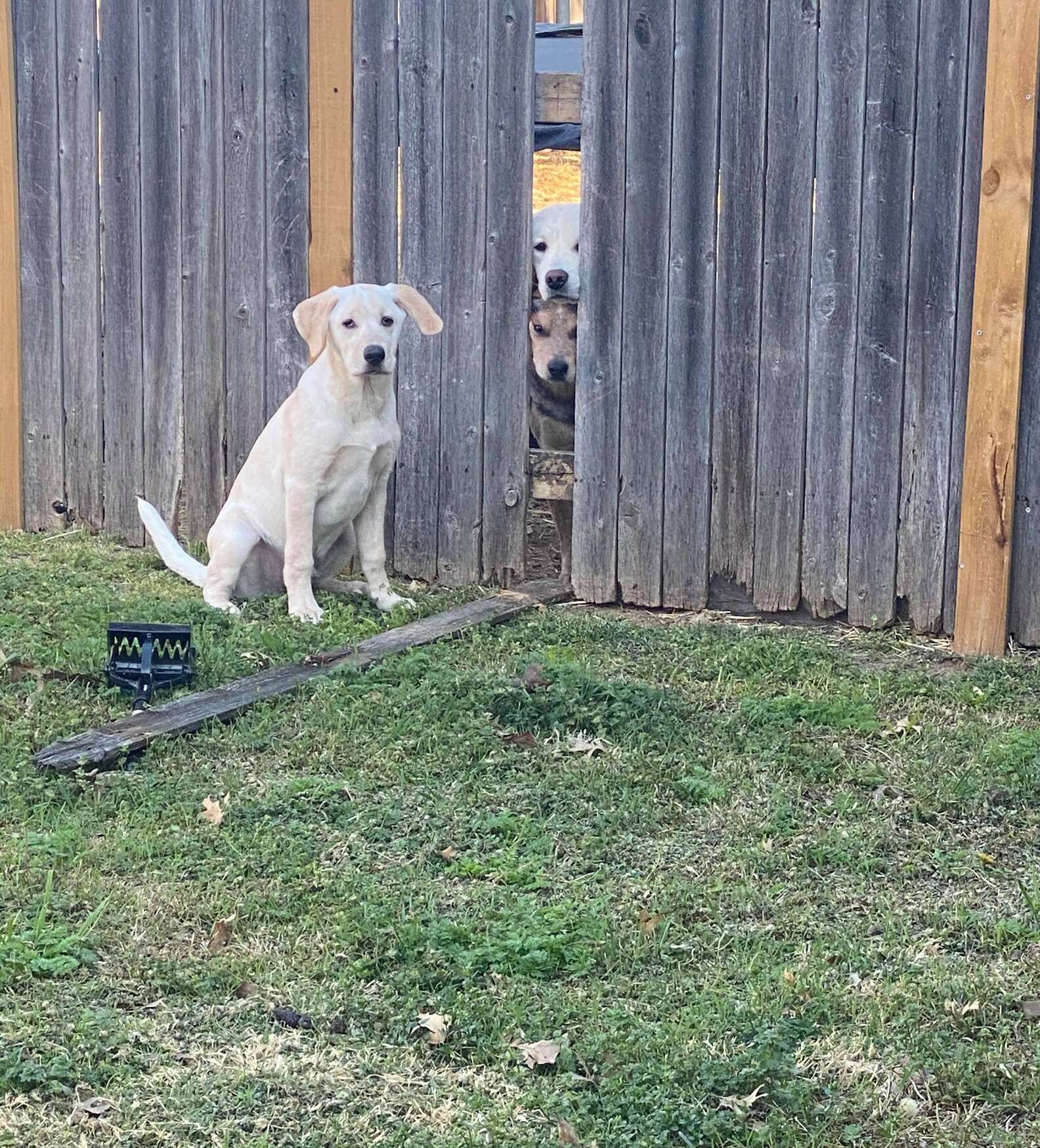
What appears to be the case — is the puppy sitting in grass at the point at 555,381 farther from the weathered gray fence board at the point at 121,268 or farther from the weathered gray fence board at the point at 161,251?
the weathered gray fence board at the point at 121,268

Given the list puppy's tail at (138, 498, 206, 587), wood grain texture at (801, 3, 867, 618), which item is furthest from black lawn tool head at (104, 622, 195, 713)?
wood grain texture at (801, 3, 867, 618)

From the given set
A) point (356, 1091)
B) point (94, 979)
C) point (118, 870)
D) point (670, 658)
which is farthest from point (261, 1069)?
point (670, 658)

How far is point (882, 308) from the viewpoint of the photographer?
611 centimetres

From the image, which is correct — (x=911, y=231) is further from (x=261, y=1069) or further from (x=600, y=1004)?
(x=261, y=1069)

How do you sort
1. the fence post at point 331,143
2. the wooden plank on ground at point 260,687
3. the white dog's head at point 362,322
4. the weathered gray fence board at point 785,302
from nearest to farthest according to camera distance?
1. the wooden plank on ground at point 260,687
2. the white dog's head at point 362,322
3. the weathered gray fence board at point 785,302
4. the fence post at point 331,143

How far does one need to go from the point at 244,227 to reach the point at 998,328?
3312 mm

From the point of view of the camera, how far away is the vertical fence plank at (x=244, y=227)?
22.9 ft

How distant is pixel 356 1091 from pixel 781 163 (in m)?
4.34

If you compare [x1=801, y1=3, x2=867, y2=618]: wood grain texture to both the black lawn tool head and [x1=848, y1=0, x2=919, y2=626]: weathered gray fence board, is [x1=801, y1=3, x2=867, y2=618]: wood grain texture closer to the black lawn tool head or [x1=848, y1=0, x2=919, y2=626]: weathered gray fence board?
[x1=848, y1=0, x2=919, y2=626]: weathered gray fence board

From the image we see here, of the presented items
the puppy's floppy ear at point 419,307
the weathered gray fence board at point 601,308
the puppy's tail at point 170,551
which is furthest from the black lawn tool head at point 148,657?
the weathered gray fence board at point 601,308

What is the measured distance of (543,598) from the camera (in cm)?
668

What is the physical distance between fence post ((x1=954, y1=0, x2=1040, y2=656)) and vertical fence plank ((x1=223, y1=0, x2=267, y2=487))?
310 cm

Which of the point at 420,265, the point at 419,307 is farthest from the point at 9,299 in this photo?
the point at 419,307

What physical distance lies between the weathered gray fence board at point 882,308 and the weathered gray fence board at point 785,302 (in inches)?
8.7
